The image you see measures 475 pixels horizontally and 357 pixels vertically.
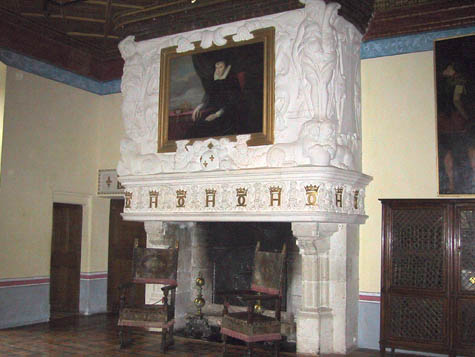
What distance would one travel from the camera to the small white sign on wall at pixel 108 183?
8.38 meters

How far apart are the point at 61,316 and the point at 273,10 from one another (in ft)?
17.9

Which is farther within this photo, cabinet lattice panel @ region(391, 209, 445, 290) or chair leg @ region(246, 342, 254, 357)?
cabinet lattice panel @ region(391, 209, 445, 290)

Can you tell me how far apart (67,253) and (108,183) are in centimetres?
129

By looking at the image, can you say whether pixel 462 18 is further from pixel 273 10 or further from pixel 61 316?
pixel 61 316

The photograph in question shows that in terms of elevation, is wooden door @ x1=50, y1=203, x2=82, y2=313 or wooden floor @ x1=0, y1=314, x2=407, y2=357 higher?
wooden door @ x1=50, y1=203, x2=82, y2=313

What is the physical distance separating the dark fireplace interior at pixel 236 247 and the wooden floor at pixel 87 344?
2.98 feet

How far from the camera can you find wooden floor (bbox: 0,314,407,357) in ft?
19.3

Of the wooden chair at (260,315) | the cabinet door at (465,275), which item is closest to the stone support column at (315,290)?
the wooden chair at (260,315)

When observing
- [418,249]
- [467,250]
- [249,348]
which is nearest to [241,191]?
[249,348]

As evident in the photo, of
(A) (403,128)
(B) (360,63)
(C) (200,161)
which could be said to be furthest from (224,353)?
(B) (360,63)

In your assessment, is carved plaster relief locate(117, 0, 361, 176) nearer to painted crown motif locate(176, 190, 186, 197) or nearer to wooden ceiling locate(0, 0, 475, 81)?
wooden ceiling locate(0, 0, 475, 81)

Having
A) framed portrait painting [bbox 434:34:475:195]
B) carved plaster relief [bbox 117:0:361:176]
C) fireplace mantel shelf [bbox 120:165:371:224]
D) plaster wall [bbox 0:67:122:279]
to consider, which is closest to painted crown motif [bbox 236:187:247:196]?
fireplace mantel shelf [bbox 120:165:371:224]

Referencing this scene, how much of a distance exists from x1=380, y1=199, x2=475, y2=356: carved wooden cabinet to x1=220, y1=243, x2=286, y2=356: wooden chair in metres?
1.23

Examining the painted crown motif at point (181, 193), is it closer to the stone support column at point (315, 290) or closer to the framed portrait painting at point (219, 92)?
the framed portrait painting at point (219, 92)
